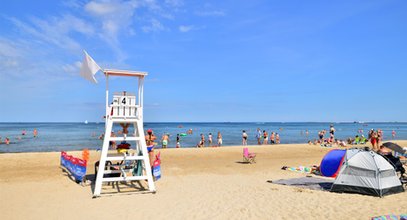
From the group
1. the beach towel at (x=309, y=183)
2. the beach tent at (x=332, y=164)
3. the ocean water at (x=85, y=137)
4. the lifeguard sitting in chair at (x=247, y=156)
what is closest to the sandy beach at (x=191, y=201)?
the beach towel at (x=309, y=183)

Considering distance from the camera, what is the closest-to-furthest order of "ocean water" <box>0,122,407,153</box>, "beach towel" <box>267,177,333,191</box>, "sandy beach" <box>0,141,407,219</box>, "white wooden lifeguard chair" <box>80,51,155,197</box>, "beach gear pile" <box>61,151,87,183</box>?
"sandy beach" <box>0,141,407,219</box> → "white wooden lifeguard chair" <box>80,51,155,197</box> → "beach towel" <box>267,177,333,191</box> → "beach gear pile" <box>61,151,87,183</box> → "ocean water" <box>0,122,407,153</box>

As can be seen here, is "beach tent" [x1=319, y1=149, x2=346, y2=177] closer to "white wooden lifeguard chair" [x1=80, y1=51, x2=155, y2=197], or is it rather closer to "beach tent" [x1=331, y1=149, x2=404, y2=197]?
"beach tent" [x1=331, y1=149, x2=404, y2=197]

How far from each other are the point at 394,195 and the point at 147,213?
22.5ft

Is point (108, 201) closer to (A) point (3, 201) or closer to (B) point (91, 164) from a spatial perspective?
(A) point (3, 201)

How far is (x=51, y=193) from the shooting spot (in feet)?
30.0

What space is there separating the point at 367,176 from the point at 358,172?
9.9 inches

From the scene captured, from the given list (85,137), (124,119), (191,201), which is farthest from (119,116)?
(85,137)

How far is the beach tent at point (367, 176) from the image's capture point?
904 cm

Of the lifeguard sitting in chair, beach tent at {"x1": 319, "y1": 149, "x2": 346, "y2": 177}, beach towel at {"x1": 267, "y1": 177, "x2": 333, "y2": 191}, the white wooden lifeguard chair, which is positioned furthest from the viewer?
the lifeguard sitting in chair

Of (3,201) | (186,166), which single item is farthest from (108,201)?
(186,166)

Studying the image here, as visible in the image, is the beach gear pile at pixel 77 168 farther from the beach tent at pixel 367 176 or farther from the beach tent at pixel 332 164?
the beach tent at pixel 332 164

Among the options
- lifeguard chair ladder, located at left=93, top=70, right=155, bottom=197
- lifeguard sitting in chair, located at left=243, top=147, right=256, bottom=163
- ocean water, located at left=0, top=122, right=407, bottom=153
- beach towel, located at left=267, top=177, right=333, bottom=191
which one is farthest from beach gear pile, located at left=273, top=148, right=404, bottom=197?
ocean water, located at left=0, top=122, right=407, bottom=153

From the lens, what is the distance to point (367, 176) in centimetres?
924

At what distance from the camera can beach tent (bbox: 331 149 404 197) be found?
29.7 feet
